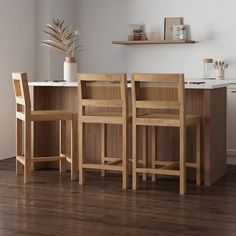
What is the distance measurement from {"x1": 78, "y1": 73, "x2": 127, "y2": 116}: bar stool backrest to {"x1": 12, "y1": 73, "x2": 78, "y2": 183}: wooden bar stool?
309 millimetres

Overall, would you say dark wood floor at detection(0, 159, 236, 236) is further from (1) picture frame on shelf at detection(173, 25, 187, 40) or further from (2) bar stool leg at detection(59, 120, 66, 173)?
(1) picture frame on shelf at detection(173, 25, 187, 40)

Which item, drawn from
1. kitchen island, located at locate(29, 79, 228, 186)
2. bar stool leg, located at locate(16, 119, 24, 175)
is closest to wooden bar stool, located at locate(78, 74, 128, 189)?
kitchen island, located at locate(29, 79, 228, 186)

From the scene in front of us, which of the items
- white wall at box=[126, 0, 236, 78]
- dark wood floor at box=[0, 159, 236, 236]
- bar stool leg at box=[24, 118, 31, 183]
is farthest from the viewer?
white wall at box=[126, 0, 236, 78]

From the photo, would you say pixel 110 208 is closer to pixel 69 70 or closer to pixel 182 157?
pixel 182 157

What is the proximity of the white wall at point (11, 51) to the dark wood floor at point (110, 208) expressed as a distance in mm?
1349

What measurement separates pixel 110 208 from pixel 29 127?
4.33ft

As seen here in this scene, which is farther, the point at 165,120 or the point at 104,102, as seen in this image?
the point at 104,102

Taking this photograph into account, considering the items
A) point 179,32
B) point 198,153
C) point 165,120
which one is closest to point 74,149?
point 165,120

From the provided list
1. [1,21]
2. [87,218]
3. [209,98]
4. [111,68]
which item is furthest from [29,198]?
[111,68]

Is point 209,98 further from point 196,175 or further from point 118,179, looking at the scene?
point 118,179

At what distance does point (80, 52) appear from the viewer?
7.51 m

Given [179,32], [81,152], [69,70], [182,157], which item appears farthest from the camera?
[179,32]

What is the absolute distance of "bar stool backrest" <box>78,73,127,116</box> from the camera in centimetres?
478

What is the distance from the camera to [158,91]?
4684 millimetres
